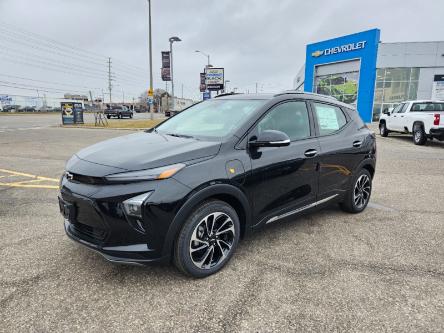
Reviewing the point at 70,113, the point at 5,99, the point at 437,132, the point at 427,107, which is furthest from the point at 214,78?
the point at 5,99

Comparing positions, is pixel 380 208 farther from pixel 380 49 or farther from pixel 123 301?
pixel 380 49

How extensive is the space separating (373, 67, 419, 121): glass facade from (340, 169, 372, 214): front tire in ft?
90.0

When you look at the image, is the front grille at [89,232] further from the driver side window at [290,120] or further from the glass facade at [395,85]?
the glass facade at [395,85]

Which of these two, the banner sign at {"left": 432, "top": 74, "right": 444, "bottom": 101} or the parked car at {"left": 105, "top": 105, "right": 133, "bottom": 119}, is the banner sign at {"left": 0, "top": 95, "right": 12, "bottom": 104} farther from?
the banner sign at {"left": 432, "top": 74, "right": 444, "bottom": 101}

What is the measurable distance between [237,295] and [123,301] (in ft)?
2.95

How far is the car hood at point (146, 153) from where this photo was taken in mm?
2587

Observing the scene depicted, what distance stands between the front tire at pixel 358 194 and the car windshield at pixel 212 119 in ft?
6.30

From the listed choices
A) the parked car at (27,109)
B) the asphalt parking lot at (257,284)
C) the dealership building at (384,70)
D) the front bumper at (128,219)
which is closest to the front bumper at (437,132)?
the asphalt parking lot at (257,284)

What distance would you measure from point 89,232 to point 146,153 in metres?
0.80

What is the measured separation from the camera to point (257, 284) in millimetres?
2777

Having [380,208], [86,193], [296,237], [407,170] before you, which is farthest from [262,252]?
[407,170]

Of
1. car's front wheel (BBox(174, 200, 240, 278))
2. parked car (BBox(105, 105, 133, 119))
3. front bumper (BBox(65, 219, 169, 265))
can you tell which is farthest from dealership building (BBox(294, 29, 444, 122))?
front bumper (BBox(65, 219, 169, 265))

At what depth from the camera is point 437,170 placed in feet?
26.0

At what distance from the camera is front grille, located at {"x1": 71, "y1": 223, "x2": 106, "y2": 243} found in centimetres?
258
